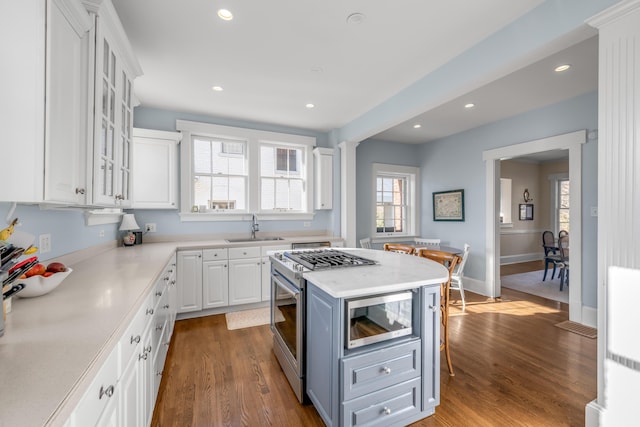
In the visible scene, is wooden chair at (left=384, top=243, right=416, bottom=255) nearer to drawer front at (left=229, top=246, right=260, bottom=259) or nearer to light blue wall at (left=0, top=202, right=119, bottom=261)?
drawer front at (left=229, top=246, right=260, bottom=259)

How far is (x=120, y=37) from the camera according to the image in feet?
5.83

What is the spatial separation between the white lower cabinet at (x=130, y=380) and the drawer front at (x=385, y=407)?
1019 mm

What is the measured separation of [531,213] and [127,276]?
27.7ft

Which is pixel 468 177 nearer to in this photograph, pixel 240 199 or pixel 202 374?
pixel 240 199

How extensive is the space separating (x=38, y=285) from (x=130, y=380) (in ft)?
2.02

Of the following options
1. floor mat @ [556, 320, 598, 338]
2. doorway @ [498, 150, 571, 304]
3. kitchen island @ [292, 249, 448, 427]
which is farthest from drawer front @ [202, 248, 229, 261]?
doorway @ [498, 150, 571, 304]

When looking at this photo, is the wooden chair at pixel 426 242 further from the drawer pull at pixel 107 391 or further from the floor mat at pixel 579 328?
the drawer pull at pixel 107 391

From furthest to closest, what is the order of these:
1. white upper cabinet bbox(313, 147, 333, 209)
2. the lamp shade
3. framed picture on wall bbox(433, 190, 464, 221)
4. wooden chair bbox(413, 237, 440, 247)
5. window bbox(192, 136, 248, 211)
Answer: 1. wooden chair bbox(413, 237, 440, 247)
2. framed picture on wall bbox(433, 190, 464, 221)
3. white upper cabinet bbox(313, 147, 333, 209)
4. window bbox(192, 136, 248, 211)
5. the lamp shade

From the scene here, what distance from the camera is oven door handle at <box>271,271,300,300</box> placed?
184 cm

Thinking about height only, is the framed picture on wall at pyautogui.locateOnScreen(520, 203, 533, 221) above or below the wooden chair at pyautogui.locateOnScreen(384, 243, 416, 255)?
above

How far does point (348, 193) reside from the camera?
4234 mm

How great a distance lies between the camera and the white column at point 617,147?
4.72ft

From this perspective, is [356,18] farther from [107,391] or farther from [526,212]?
[526,212]

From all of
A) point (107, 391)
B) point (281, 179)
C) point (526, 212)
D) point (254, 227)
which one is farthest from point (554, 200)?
point (107, 391)
